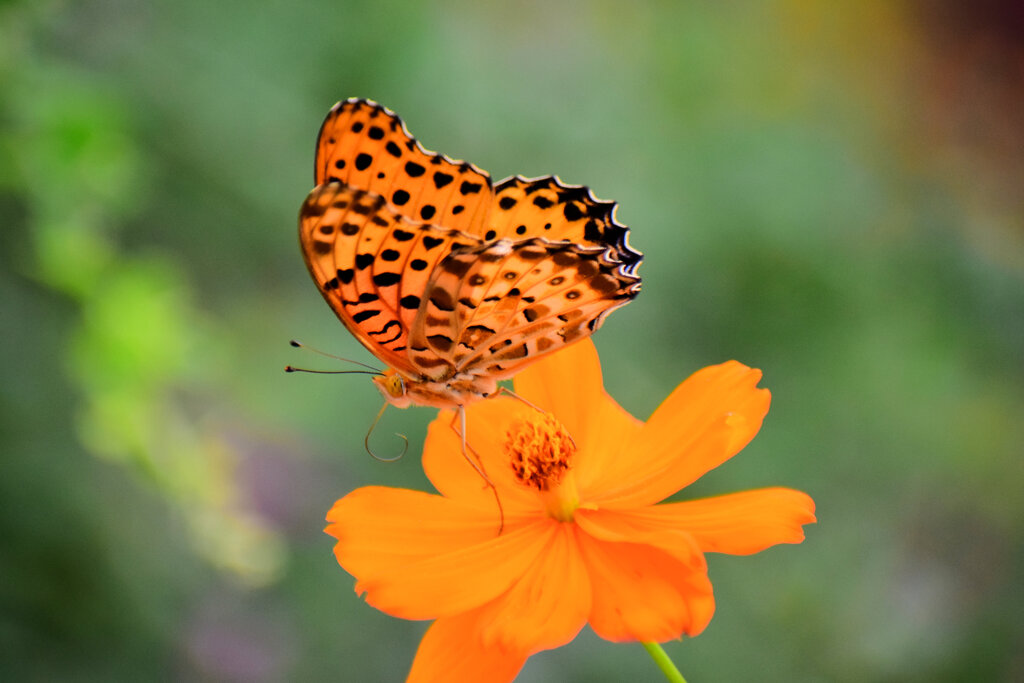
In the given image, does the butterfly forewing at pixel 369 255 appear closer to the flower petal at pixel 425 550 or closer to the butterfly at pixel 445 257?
the butterfly at pixel 445 257

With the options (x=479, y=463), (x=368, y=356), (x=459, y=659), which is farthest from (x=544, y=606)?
(x=368, y=356)

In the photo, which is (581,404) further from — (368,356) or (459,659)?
(368,356)

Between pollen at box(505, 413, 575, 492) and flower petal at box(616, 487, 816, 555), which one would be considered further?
pollen at box(505, 413, 575, 492)

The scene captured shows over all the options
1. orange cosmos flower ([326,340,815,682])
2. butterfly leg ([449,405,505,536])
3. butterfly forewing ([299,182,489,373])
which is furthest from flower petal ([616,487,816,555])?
butterfly forewing ([299,182,489,373])

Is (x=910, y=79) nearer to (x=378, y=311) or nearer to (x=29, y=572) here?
(x=378, y=311)

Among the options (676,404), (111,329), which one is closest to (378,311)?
(676,404)

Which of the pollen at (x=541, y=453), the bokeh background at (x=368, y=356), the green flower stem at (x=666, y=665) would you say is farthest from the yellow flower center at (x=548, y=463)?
the bokeh background at (x=368, y=356)

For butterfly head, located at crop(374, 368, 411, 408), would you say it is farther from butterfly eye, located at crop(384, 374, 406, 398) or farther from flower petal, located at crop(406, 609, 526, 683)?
flower petal, located at crop(406, 609, 526, 683)
